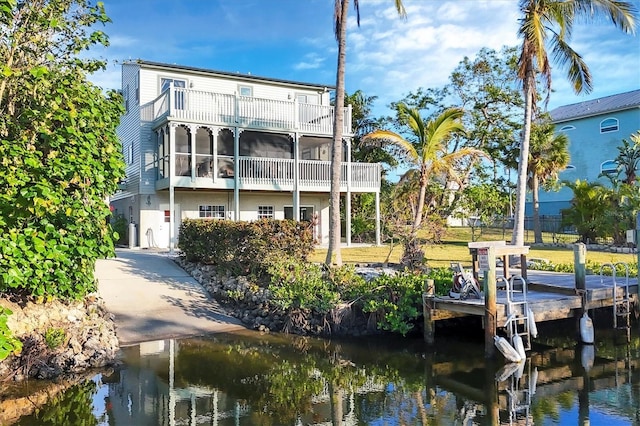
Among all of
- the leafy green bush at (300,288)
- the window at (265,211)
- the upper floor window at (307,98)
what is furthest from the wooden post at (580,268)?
the upper floor window at (307,98)

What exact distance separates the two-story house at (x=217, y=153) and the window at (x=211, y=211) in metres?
0.04

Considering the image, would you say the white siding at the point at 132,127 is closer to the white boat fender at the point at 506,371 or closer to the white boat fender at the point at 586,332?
the white boat fender at the point at 506,371

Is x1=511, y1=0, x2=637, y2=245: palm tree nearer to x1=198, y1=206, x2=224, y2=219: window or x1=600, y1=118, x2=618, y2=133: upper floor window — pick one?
x1=198, y1=206, x2=224, y2=219: window

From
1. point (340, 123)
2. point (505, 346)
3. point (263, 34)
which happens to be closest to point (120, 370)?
point (505, 346)

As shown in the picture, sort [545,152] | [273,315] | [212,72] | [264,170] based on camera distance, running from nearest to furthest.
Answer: [273,315], [264,170], [212,72], [545,152]

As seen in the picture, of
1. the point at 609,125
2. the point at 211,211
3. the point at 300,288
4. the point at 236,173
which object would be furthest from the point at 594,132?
the point at 300,288

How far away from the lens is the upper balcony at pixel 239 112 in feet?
68.7

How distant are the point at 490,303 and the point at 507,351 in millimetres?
855

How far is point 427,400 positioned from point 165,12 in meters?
14.6

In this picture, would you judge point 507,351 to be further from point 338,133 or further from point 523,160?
point 523,160

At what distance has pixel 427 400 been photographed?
741 centimetres

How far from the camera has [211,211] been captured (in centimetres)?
2314

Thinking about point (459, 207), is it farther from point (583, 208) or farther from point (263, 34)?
point (263, 34)

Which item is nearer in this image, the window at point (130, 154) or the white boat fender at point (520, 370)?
the white boat fender at point (520, 370)
